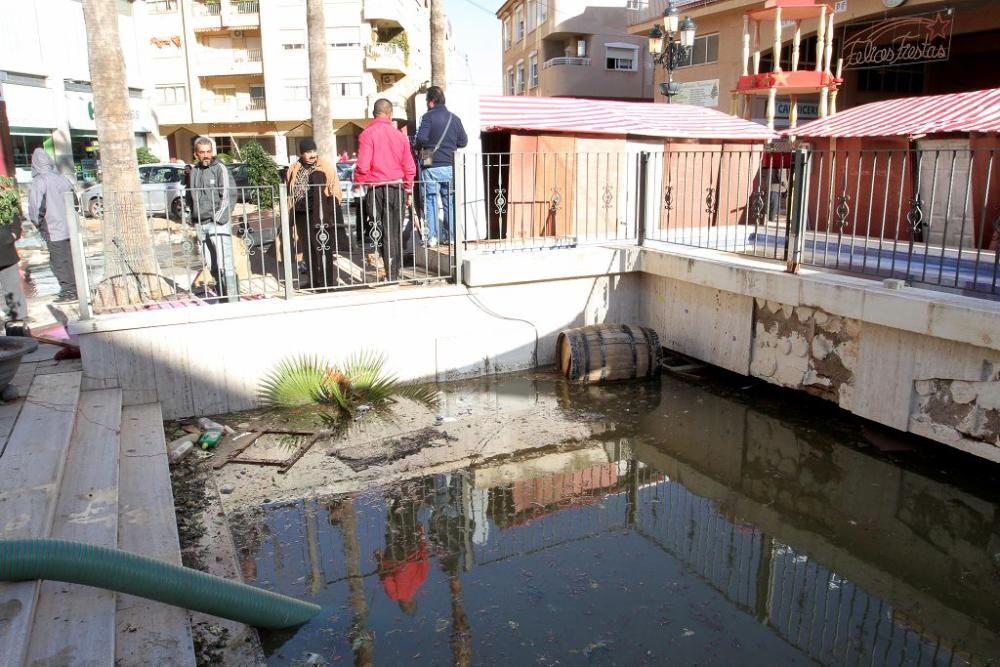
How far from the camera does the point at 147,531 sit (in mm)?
4266

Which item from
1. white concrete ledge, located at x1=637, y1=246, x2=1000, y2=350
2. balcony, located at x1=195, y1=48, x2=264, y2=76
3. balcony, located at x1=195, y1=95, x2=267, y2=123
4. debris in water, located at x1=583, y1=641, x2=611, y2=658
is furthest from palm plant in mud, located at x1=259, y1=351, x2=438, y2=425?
balcony, located at x1=195, y1=48, x2=264, y2=76

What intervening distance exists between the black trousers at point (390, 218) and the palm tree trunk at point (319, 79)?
21.5ft

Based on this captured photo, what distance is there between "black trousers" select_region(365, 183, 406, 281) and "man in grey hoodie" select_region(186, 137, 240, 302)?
4.69 feet

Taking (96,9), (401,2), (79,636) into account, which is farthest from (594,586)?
(401,2)

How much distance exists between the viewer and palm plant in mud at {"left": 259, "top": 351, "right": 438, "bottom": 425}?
6.80 meters

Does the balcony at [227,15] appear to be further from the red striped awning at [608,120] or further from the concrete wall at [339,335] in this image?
the concrete wall at [339,335]

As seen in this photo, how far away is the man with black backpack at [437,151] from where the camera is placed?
317 inches

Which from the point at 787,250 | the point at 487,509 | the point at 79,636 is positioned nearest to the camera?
the point at 79,636

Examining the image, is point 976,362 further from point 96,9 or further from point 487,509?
point 96,9

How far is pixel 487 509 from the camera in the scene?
514cm

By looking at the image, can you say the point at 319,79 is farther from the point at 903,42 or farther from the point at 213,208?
the point at 903,42

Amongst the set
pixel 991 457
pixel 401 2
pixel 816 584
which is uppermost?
pixel 401 2

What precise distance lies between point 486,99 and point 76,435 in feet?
24.3

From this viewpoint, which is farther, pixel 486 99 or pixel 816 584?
pixel 486 99
